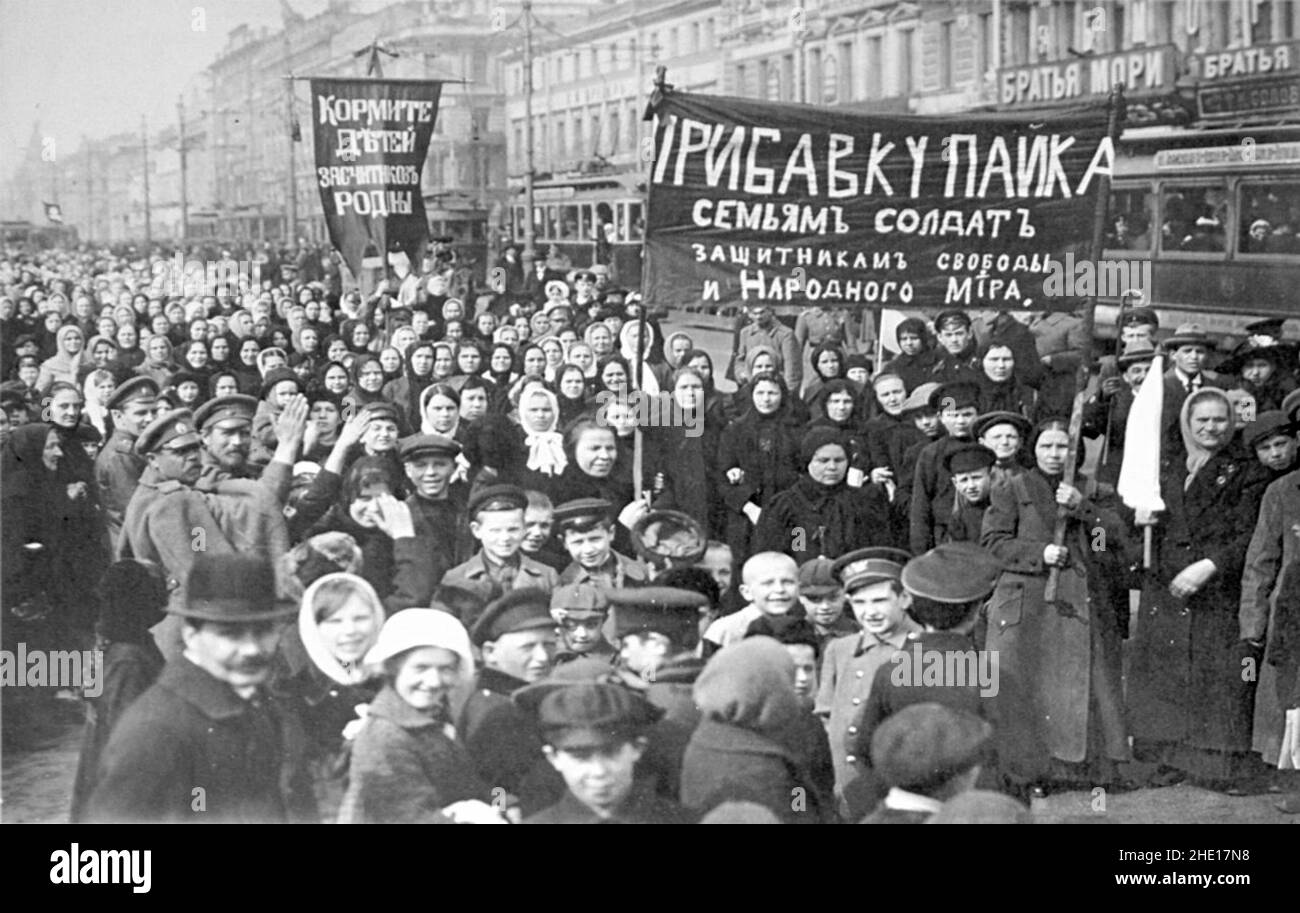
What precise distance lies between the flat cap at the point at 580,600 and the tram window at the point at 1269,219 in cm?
415

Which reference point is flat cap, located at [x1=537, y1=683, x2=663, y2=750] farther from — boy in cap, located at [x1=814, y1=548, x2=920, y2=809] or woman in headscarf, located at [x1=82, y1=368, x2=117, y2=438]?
woman in headscarf, located at [x1=82, y1=368, x2=117, y2=438]

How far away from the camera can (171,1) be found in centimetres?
609

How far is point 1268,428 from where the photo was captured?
5.68 meters

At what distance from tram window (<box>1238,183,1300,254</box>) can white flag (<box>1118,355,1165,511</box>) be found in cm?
223

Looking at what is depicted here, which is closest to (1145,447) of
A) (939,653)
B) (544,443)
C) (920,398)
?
(920,398)

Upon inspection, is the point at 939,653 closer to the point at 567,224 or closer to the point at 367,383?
the point at 367,383

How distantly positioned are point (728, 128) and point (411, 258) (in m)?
1.56

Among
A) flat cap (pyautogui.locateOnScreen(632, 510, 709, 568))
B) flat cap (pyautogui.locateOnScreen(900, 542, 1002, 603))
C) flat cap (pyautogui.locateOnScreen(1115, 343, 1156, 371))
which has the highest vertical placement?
flat cap (pyautogui.locateOnScreen(1115, 343, 1156, 371))

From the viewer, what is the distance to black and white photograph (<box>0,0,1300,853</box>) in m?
5.13

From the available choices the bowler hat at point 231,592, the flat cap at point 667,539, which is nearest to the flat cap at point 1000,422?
the flat cap at point 667,539

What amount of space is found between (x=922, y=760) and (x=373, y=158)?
3.21m

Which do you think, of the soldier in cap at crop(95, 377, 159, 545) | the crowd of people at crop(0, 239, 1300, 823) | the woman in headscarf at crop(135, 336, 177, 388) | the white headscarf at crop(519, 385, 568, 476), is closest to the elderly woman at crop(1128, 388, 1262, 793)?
the crowd of people at crop(0, 239, 1300, 823)

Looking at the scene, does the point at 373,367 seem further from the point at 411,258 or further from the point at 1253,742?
the point at 1253,742

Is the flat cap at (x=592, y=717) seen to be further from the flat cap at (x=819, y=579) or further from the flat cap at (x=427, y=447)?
the flat cap at (x=427, y=447)
